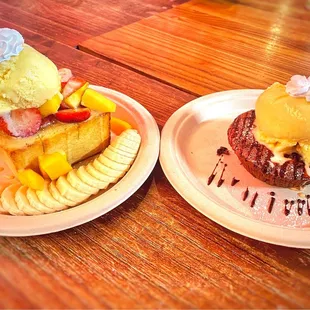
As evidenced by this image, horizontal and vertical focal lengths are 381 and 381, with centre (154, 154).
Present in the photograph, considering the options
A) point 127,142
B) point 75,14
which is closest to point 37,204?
point 127,142

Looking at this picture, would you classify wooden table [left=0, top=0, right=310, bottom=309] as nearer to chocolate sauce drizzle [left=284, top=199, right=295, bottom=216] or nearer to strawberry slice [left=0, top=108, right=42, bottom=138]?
chocolate sauce drizzle [left=284, top=199, right=295, bottom=216]

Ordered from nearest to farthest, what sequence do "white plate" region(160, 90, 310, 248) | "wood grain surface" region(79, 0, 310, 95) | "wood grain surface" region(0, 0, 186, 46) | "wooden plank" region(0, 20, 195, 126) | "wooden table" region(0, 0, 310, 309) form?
1. "wooden table" region(0, 0, 310, 309)
2. "white plate" region(160, 90, 310, 248)
3. "wooden plank" region(0, 20, 195, 126)
4. "wood grain surface" region(79, 0, 310, 95)
5. "wood grain surface" region(0, 0, 186, 46)

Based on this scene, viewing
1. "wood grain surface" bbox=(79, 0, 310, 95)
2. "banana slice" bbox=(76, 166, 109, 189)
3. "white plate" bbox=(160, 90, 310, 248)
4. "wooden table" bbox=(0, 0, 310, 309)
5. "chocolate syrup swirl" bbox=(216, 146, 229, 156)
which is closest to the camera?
"wooden table" bbox=(0, 0, 310, 309)

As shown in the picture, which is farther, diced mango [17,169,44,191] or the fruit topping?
the fruit topping

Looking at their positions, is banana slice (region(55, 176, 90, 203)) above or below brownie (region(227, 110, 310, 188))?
below

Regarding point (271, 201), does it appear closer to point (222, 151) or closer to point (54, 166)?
point (222, 151)

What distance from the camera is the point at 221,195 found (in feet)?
3.96

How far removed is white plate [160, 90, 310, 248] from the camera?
1.02m

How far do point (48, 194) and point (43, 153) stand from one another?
18cm

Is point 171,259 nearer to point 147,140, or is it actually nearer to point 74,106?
point 147,140

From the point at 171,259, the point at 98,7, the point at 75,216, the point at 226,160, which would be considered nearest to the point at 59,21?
the point at 98,7

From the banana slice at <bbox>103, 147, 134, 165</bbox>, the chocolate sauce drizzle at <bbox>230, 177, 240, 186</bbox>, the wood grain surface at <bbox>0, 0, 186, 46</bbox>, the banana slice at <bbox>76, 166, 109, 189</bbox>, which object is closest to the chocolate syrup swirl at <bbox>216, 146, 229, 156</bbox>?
the chocolate sauce drizzle at <bbox>230, 177, 240, 186</bbox>

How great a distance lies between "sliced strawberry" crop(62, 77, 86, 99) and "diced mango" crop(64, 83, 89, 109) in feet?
0.03

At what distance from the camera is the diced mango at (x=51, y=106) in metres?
1.19
